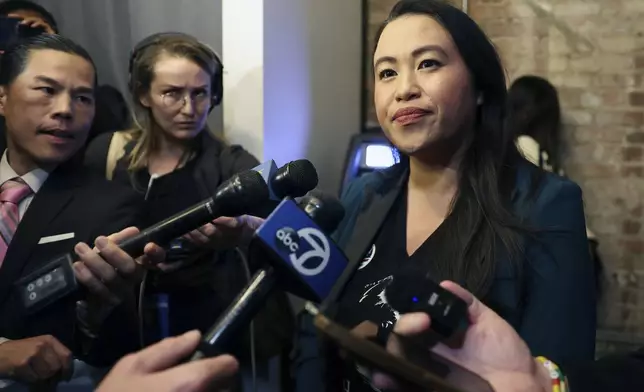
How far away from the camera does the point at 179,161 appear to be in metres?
1.68

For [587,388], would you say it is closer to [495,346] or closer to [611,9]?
[495,346]

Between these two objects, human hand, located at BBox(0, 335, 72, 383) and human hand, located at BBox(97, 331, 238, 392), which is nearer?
human hand, located at BBox(97, 331, 238, 392)

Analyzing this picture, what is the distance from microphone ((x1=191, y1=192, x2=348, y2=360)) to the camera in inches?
28.2

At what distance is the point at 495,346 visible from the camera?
74 cm

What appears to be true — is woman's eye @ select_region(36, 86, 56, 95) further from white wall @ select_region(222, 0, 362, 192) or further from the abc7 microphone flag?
white wall @ select_region(222, 0, 362, 192)

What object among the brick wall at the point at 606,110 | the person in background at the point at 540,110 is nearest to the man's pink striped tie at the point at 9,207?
the person in background at the point at 540,110

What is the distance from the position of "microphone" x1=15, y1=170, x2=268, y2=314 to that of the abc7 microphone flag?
11 cm

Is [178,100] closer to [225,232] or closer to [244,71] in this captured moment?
A: [244,71]

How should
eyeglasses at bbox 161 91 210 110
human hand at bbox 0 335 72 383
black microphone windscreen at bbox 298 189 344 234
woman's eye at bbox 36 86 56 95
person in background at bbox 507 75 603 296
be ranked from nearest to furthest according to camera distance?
black microphone windscreen at bbox 298 189 344 234
human hand at bbox 0 335 72 383
woman's eye at bbox 36 86 56 95
eyeglasses at bbox 161 91 210 110
person in background at bbox 507 75 603 296

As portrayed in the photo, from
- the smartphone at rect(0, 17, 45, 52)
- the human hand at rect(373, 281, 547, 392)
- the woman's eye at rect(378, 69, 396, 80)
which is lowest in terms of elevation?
the human hand at rect(373, 281, 547, 392)

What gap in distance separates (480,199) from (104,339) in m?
0.69

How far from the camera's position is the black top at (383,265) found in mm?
918

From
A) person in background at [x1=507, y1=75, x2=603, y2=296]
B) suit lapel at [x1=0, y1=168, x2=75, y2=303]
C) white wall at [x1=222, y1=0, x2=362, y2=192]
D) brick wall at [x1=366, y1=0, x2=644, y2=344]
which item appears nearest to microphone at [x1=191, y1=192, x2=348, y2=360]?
suit lapel at [x1=0, y1=168, x2=75, y2=303]

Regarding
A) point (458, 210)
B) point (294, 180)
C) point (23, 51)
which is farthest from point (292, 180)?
point (23, 51)
